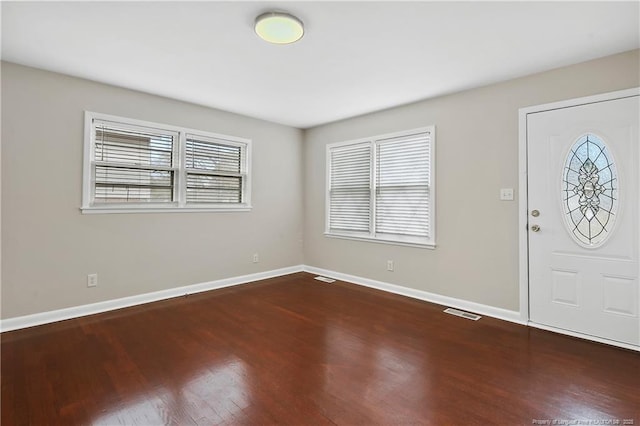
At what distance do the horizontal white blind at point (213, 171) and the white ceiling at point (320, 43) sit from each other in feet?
2.64

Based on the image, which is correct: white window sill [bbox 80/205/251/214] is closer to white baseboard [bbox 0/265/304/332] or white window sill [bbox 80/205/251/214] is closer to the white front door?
white baseboard [bbox 0/265/304/332]

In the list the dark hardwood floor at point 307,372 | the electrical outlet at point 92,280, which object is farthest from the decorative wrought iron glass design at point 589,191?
the electrical outlet at point 92,280

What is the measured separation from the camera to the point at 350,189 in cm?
478

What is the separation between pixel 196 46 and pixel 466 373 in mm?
3212

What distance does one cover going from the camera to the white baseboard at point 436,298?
10.6ft

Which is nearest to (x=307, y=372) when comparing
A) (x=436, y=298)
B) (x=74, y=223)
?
(x=436, y=298)

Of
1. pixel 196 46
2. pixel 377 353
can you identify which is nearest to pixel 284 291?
pixel 377 353

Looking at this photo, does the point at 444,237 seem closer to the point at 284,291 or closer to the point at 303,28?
the point at 284,291

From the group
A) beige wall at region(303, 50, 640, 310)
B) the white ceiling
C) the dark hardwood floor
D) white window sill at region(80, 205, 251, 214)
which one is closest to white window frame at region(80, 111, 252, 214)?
white window sill at region(80, 205, 251, 214)

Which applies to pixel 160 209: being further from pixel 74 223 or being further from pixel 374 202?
pixel 374 202

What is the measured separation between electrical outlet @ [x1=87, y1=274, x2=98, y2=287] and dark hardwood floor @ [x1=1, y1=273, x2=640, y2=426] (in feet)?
1.17

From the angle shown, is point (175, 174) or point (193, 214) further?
point (193, 214)

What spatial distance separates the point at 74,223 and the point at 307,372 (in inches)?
110

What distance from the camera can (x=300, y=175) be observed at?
540cm
